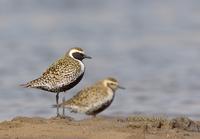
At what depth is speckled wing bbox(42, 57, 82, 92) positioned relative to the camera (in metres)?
13.0

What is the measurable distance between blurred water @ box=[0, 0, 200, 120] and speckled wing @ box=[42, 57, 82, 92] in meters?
2.20

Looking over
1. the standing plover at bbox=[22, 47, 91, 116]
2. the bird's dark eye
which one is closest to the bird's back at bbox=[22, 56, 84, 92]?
the standing plover at bbox=[22, 47, 91, 116]

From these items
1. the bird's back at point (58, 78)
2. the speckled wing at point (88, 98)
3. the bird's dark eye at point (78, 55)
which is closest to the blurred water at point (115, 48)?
the speckled wing at point (88, 98)

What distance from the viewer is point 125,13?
2867 centimetres

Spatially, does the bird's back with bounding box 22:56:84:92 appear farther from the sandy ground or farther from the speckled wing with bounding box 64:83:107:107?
the sandy ground

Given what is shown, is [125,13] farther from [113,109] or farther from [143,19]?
[113,109]

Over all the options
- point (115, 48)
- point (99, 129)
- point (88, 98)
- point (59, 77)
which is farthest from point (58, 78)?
point (115, 48)

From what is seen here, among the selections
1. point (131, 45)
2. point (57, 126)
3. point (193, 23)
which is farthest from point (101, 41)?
point (57, 126)

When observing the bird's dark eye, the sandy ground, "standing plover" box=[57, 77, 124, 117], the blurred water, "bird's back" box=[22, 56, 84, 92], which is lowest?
the sandy ground

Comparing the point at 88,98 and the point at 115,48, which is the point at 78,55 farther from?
the point at 115,48

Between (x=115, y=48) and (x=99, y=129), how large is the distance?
11.9m

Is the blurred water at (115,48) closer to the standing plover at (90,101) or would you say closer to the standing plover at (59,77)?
the standing plover at (90,101)

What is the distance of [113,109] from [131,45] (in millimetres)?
7279

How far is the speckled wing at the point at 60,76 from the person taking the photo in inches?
511
